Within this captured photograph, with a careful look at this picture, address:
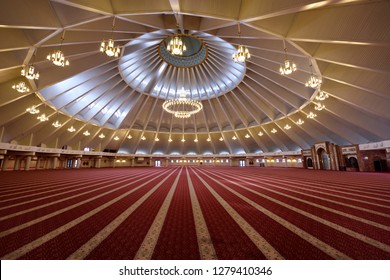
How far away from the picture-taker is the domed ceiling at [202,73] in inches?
240

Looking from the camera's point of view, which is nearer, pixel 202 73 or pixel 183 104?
pixel 183 104

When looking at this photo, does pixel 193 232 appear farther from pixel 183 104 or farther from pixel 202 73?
pixel 202 73

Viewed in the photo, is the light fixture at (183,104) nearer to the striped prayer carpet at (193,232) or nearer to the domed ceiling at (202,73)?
the domed ceiling at (202,73)

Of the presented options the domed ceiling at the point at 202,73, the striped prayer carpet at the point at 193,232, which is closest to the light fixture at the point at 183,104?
the domed ceiling at the point at 202,73

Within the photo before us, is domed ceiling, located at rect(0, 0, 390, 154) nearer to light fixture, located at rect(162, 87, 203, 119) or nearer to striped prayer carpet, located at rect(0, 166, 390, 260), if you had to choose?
light fixture, located at rect(162, 87, 203, 119)

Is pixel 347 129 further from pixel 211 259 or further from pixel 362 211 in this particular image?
pixel 211 259

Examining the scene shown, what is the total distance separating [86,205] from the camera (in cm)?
342

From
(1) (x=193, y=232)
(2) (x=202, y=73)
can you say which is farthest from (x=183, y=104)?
(1) (x=193, y=232)

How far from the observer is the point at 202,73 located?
682 inches

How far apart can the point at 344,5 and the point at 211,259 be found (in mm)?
9029

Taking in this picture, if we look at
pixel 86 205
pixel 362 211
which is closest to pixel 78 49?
pixel 86 205

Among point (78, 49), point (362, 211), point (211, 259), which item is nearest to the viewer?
point (211, 259)

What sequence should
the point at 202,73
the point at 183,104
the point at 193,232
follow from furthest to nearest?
1. the point at 202,73
2. the point at 183,104
3. the point at 193,232

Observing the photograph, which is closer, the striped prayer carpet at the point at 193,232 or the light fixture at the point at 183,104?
the striped prayer carpet at the point at 193,232
